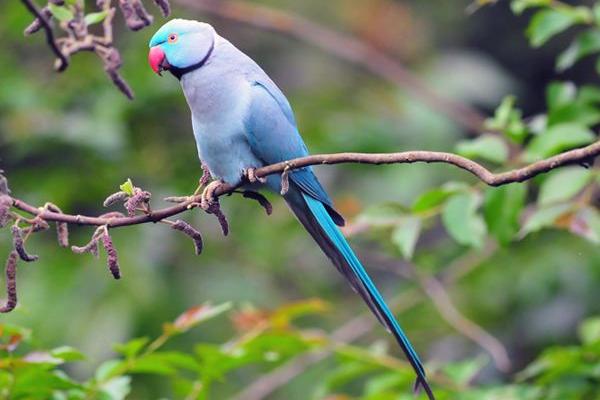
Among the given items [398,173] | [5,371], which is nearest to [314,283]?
[398,173]

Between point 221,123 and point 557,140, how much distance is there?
99cm

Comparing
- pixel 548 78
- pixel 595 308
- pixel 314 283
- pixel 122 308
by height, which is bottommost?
pixel 595 308

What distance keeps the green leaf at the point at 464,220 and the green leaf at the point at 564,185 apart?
0.68 ft

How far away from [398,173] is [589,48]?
7.84ft

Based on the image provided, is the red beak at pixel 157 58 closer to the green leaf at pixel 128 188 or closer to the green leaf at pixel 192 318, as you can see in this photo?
the green leaf at pixel 192 318

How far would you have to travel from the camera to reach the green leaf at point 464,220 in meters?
3.11

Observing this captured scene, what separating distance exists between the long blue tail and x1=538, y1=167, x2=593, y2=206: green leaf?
65cm

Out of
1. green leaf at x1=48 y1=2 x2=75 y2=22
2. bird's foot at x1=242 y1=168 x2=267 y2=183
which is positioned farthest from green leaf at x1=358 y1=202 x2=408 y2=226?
green leaf at x1=48 y1=2 x2=75 y2=22

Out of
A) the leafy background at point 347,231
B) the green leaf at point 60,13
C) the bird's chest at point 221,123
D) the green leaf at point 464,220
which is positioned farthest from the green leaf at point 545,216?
the green leaf at point 60,13

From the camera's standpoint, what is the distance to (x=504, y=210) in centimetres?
306

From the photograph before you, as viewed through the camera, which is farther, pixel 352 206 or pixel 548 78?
pixel 548 78

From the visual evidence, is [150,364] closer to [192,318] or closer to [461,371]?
[192,318]

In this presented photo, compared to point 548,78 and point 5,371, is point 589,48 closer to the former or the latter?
point 5,371

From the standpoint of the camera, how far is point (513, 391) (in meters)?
3.02
